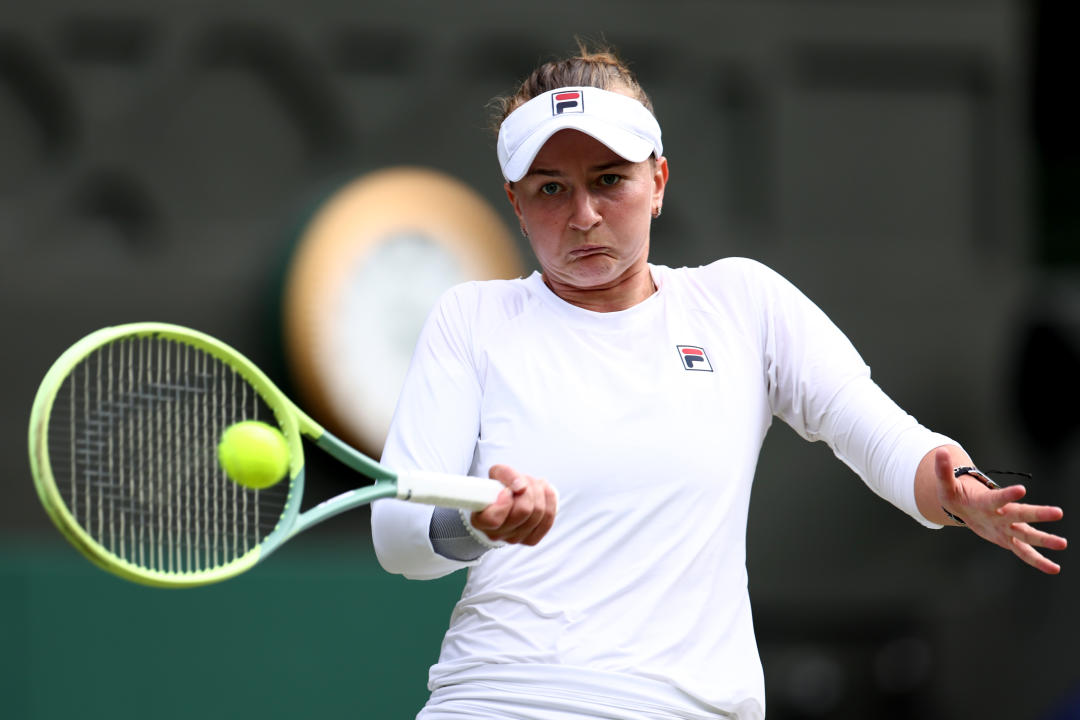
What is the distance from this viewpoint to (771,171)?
698 cm

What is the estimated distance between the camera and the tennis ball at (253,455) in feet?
7.29

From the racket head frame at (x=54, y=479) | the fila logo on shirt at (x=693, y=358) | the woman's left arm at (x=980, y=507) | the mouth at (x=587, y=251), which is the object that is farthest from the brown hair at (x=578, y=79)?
the woman's left arm at (x=980, y=507)

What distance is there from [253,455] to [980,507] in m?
1.01

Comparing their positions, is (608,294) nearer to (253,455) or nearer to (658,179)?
(658,179)

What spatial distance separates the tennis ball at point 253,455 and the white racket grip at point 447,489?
17 centimetres

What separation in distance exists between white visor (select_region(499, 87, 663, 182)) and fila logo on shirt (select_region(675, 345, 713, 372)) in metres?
0.30

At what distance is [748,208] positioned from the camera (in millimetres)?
7000

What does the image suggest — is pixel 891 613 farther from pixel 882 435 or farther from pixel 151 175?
pixel 882 435

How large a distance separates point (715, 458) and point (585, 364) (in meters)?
0.24

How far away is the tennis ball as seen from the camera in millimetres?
2221

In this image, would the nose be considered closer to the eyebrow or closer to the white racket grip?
the eyebrow

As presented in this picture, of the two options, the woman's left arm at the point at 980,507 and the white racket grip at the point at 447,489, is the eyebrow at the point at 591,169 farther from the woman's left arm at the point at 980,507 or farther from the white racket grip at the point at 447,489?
the woman's left arm at the point at 980,507

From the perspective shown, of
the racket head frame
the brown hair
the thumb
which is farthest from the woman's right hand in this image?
the brown hair

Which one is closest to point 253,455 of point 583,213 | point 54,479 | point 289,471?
point 289,471
